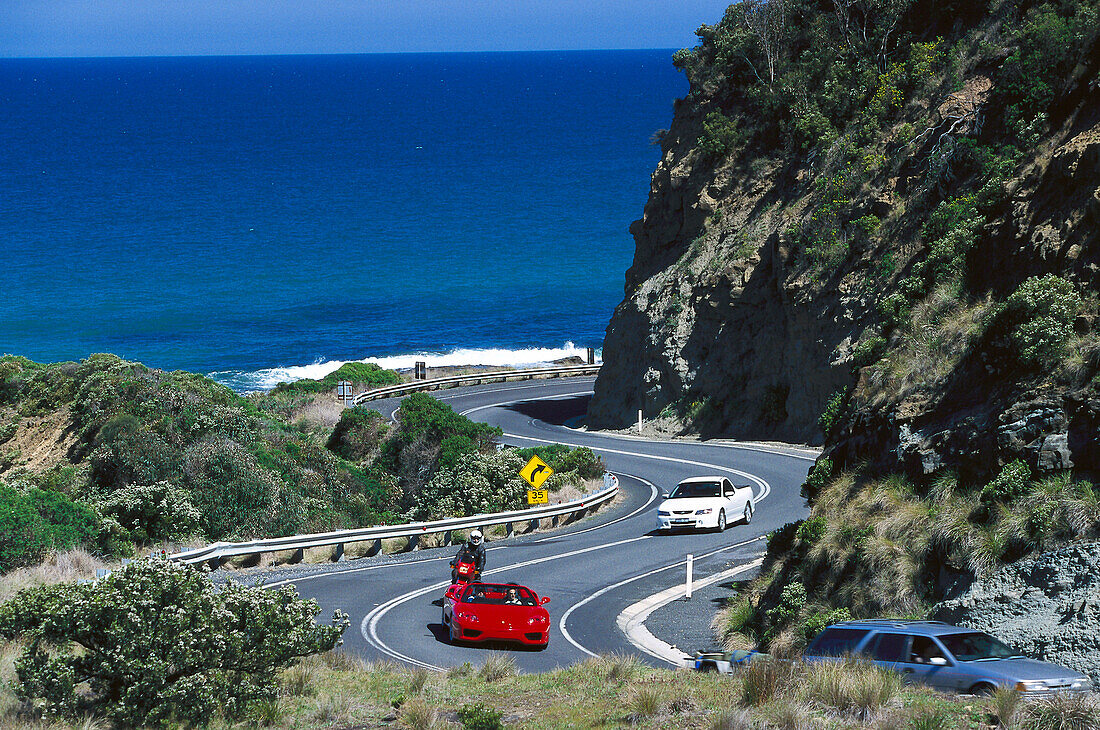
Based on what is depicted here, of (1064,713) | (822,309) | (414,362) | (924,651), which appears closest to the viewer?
(1064,713)

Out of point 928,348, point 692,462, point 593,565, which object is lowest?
point 593,565

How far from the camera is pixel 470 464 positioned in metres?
31.9

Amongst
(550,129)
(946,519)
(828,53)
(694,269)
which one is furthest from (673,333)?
(550,129)

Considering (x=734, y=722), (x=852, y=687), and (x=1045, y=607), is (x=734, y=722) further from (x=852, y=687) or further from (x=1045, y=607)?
(x=1045, y=607)

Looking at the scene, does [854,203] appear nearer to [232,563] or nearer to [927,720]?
[232,563]

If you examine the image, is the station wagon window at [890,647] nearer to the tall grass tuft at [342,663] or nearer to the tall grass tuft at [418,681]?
the tall grass tuft at [418,681]

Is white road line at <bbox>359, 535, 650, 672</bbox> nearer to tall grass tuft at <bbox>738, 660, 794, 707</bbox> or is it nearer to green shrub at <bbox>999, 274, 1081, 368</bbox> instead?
tall grass tuft at <bbox>738, 660, 794, 707</bbox>

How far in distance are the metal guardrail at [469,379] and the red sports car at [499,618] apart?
35.4 metres

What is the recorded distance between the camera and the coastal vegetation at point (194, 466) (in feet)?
77.4

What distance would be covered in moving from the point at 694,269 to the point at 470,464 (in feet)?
52.8

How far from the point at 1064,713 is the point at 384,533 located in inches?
737

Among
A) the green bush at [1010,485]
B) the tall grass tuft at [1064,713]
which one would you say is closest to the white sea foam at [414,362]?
the green bush at [1010,485]

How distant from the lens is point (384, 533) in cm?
2589

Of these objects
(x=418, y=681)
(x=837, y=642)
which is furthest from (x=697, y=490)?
(x=418, y=681)
